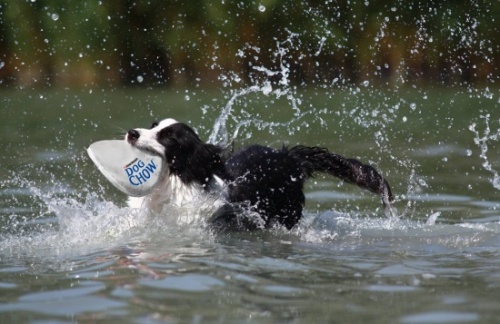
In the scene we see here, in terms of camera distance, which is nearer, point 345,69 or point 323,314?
point 323,314

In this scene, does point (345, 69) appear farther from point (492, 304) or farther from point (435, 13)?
point (492, 304)

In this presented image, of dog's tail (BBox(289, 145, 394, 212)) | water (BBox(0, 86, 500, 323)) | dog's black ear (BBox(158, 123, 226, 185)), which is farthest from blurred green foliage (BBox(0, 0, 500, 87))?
dog's black ear (BBox(158, 123, 226, 185))

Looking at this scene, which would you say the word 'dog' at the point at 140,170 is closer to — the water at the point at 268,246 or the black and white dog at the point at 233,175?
the black and white dog at the point at 233,175

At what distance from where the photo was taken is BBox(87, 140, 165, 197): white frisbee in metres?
6.36

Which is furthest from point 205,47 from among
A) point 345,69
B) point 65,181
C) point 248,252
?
point 248,252

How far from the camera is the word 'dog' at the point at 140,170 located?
20.8 feet

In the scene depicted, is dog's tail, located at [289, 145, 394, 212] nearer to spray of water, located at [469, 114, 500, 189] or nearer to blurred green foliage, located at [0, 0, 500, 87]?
spray of water, located at [469, 114, 500, 189]

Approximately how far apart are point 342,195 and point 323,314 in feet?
14.0

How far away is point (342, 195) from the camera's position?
28.6ft

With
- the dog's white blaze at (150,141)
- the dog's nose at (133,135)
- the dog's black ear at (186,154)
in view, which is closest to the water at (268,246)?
the dog's black ear at (186,154)

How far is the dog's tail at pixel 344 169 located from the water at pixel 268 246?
0.76 ft

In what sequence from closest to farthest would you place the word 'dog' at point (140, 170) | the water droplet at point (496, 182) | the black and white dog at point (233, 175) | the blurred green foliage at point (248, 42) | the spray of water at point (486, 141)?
the word 'dog' at point (140, 170)
the black and white dog at point (233, 175)
the water droplet at point (496, 182)
the spray of water at point (486, 141)
the blurred green foliage at point (248, 42)

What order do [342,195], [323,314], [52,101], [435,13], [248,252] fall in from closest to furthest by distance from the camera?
1. [323,314]
2. [248,252]
3. [342,195]
4. [52,101]
5. [435,13]

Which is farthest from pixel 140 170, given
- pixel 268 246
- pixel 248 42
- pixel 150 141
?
pixel 248 42
